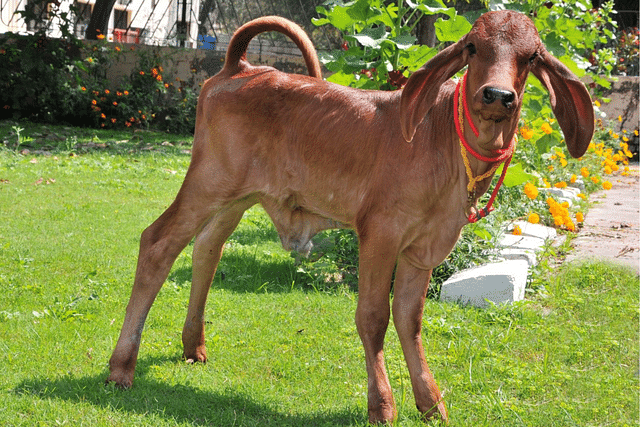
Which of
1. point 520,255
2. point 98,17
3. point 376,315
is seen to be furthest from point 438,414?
point 98,17

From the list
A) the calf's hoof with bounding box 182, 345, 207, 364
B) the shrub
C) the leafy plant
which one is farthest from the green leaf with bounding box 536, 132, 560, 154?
the shrub

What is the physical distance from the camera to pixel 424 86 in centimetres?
303

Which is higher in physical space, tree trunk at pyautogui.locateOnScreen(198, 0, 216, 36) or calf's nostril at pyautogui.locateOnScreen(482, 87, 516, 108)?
tree trunk at pyautogui.locateOnScreen(198, 0, 216, 36)

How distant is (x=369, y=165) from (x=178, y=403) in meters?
1.53

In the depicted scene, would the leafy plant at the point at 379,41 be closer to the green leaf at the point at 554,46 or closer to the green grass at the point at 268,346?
the green leaf at the point at 554,46

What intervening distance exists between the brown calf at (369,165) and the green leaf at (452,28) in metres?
0.85

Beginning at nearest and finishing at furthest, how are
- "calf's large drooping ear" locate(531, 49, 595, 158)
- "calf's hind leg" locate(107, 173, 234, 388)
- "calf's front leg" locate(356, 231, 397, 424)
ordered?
1. "calf's large drooping ear" locate(531, 49, 595, 158)
2. "calf's front leg" locate(356, 231, 397, 424)
3. "calf's hind leg" locate(107, 173, 234, 388)

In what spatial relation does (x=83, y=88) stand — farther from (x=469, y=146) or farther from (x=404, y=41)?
(x=469, y=146)

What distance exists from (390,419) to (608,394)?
1.36 metres

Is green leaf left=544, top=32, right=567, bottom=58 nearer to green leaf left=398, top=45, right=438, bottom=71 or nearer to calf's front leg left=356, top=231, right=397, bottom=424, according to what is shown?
green leaf left=398, top=45, right=438, bottom=71

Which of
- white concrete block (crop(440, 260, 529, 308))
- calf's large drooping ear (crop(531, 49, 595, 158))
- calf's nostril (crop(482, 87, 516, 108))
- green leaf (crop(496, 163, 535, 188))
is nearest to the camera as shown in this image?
calf's nostril (crop(482, 87, 516, 108))

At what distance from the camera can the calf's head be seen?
2.70 m

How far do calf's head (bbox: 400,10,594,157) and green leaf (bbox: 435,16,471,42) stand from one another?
4.41 feet

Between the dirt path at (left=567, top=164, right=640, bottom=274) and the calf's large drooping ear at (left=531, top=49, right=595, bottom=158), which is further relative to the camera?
the dirt path at (left=567, top=164, right=640, bottom=274)
